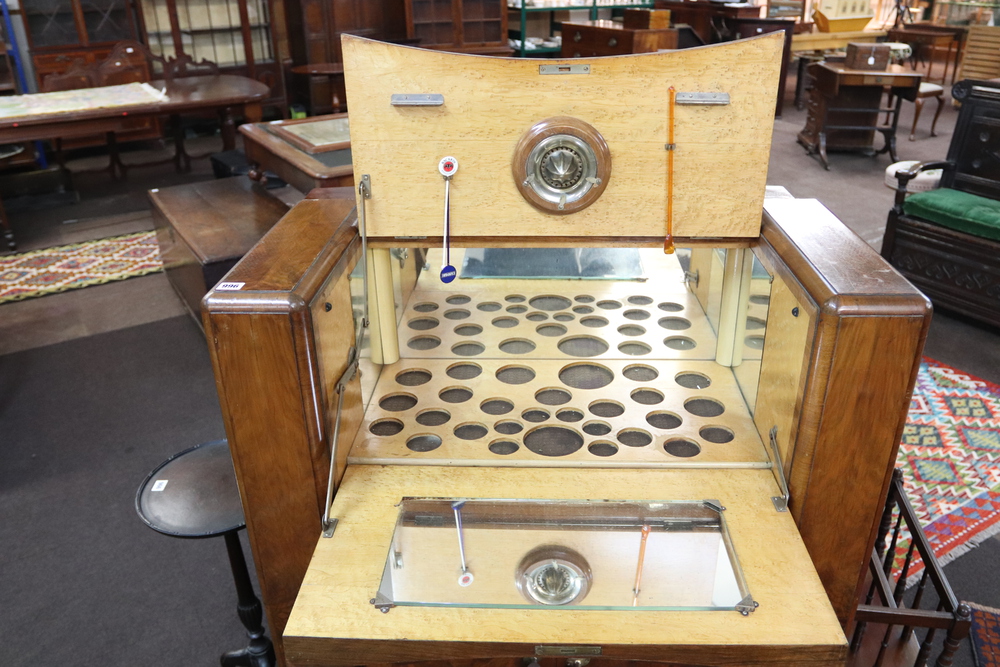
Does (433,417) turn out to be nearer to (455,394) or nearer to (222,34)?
(455,394)

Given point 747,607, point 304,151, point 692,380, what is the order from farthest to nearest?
point 304,151 < point 692,380 < point 747,607

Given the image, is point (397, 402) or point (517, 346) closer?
point (397, 402)

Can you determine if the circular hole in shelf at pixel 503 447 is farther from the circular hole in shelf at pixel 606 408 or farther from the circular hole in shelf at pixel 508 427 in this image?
the circular hole in shelf at pixel 606 408

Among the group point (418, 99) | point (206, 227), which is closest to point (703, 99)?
point (418, 99)

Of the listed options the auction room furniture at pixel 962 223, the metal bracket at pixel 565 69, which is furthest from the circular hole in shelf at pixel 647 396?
the auction room furniture at pixel 962 223

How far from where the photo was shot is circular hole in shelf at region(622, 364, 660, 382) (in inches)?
71.6

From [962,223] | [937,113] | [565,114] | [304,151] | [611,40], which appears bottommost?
[937,113]

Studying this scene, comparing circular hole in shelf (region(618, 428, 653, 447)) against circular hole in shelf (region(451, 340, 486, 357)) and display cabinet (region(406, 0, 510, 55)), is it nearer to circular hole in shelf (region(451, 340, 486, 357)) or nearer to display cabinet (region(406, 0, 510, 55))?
circular hole in shelf (region(451, 340, 486, 357))

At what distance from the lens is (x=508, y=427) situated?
5.38 feet

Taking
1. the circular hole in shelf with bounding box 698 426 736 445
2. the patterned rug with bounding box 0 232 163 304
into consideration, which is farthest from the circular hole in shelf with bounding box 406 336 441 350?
the patterned rug with bounding box 0 232 163 304

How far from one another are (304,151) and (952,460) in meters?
Answer: 2.94

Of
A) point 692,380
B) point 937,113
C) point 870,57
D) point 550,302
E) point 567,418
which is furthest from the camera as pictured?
point 937,113

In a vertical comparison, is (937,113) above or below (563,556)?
below

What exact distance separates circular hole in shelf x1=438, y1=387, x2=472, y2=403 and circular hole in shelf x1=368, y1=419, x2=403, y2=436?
0.13 metres
